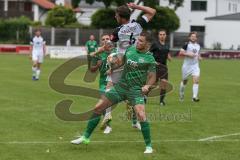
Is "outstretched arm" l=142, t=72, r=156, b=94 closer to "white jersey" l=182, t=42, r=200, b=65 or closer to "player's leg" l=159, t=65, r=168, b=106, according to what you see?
"player's leg" l=159, t=65, r=168, b=106

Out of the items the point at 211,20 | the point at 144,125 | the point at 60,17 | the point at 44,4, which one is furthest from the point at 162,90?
the point at 44,4

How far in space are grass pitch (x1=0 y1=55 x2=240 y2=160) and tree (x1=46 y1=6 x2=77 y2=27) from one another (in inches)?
2143

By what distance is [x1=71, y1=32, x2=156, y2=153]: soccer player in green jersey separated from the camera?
1034 centimetres

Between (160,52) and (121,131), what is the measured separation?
5806 mm

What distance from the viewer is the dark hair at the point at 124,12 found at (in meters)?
10.8

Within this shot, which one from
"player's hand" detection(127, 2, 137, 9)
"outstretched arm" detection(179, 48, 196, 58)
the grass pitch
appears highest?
"player's hand" detection(127, 2, 137, 9)

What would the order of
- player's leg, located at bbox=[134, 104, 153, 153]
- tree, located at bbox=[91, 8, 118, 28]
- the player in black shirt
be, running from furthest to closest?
tree, located at bbox=[91, 8, 118, 28] → the player in black shirt → player's leg, located at bbox=[134, 104, 153, 153]

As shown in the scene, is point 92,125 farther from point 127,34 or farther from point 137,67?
point 127,34

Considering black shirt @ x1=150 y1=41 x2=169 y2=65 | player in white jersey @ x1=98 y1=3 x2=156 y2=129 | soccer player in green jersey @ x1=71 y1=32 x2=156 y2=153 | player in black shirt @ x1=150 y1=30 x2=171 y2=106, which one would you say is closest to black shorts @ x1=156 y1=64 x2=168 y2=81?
player in black shirt @ x1=150 y1=30 x2=171 y2=106

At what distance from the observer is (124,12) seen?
10.8m

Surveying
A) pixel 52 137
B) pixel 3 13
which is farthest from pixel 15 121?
pixel 3 13

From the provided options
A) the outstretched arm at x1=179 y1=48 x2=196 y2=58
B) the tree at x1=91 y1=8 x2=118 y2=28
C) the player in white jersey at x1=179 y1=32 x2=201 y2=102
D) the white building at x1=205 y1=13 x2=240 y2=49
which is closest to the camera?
the outstretched arm at x1=179 y1=48 x2=196 y2=58

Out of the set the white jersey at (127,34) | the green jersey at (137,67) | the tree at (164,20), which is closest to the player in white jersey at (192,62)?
the white jersey at (127,34)

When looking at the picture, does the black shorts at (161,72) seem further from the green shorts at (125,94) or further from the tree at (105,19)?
the tree at (105,19)
